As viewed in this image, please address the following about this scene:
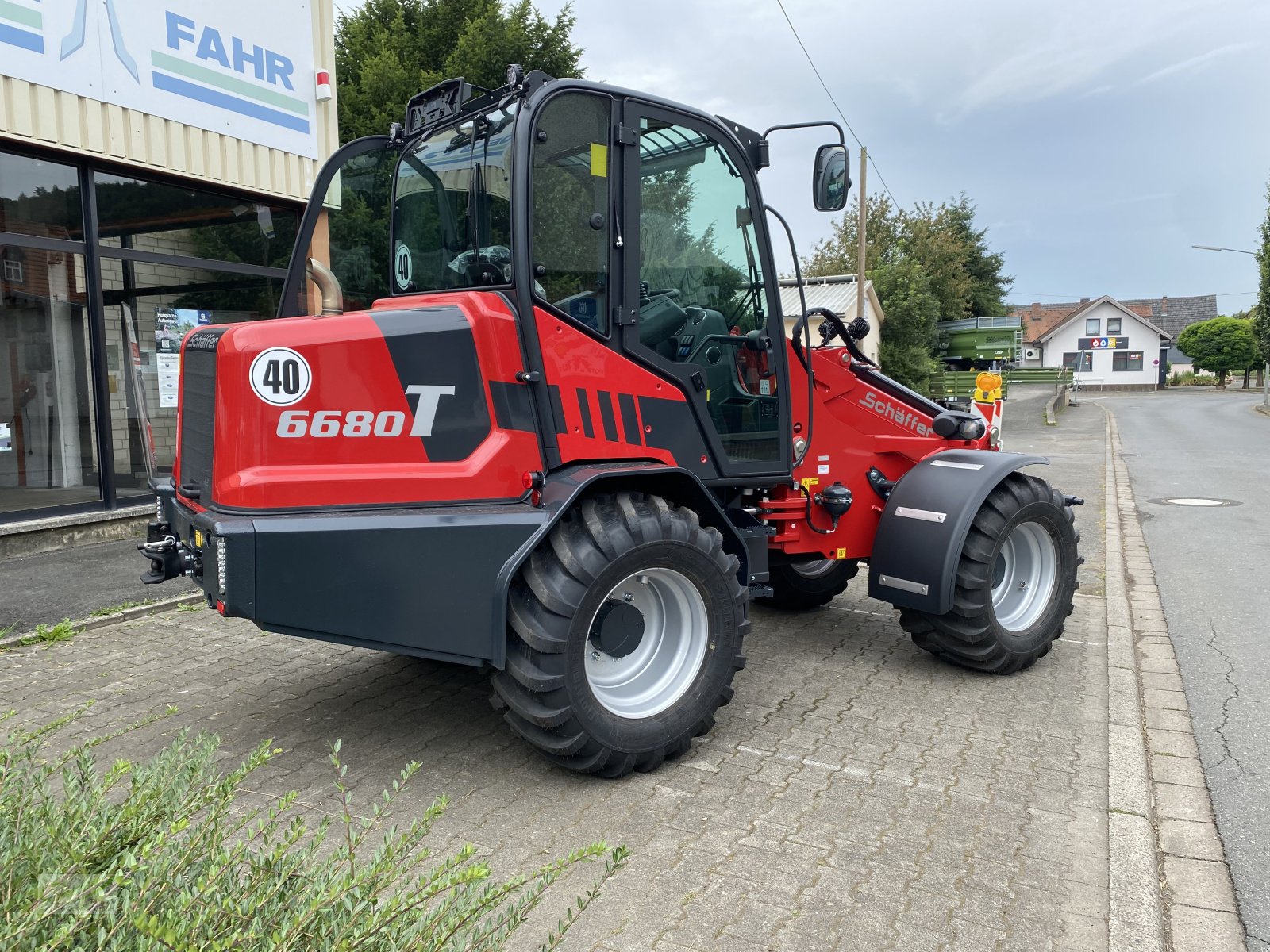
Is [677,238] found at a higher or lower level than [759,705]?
higher

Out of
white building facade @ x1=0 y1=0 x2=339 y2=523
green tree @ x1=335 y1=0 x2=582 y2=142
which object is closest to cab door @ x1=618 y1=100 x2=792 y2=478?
white building facade @ x1=0 y1=0 x2=339 y2=523

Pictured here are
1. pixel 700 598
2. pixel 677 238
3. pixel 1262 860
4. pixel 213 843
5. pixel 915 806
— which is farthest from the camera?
pixel 677 238

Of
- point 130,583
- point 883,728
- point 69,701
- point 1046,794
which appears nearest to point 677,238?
point 883,728

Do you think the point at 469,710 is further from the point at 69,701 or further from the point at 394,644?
Result: the point at 69,701

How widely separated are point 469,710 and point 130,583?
11.8 feet

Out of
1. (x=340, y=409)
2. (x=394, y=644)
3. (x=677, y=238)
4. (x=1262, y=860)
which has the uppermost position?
(x=677, y=238)

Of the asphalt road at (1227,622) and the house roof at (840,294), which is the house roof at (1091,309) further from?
the asphalt road at (1227,622)

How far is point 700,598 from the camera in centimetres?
392

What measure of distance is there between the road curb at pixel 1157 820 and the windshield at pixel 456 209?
3001 mm

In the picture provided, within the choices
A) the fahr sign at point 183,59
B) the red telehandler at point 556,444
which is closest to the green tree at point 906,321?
the fahr sign at point 183,59

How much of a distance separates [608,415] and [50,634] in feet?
12.7

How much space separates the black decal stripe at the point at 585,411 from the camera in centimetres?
374

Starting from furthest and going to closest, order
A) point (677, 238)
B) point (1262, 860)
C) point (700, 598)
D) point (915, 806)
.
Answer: point (677, 238) → point (700, 598) → point (915, 806) → point (1262, 860)

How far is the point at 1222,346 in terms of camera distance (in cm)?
6825
